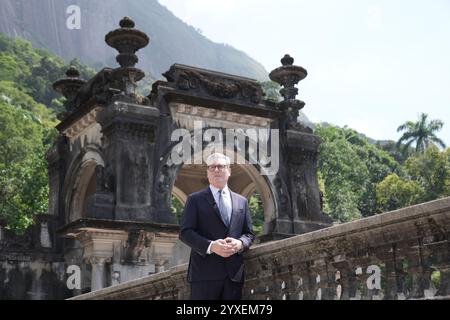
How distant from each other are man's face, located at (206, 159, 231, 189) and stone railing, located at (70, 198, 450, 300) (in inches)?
37.5

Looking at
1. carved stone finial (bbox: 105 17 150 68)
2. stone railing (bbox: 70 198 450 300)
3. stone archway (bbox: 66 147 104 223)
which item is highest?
carved stone finial (bbox: 105 17 150 68)

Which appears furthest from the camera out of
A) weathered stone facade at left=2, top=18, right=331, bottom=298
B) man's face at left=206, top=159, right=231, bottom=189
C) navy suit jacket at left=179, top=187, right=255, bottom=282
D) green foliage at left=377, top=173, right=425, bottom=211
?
green foliage at left=377, top=173, right=425, bottom=211

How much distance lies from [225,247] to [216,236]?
265 mm

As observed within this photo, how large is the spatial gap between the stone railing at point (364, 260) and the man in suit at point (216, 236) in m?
0.65

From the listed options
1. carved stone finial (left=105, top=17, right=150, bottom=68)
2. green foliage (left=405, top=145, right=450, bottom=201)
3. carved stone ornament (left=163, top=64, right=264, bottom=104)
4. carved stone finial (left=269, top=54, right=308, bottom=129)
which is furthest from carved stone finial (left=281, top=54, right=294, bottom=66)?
green foliage (left=405, top=145, right=450, bottom=201)

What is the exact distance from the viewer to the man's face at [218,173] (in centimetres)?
655

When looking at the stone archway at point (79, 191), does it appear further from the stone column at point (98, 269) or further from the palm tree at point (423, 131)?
the palm tree at point (423, 131)

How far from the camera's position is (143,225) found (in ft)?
50.3

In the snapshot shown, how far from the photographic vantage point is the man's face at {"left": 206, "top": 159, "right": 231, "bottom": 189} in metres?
6.55

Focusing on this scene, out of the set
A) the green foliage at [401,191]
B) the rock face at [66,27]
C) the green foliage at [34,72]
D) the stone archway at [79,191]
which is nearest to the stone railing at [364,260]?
A: the stone archway at [79,191]

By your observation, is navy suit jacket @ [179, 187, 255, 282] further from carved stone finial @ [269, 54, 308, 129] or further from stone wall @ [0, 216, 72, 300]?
carved stone finial @ [269, 54, 308, 129]

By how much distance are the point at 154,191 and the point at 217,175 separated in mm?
9692

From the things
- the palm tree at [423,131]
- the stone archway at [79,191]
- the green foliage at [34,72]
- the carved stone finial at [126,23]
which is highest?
the green foliage at [34,72]
